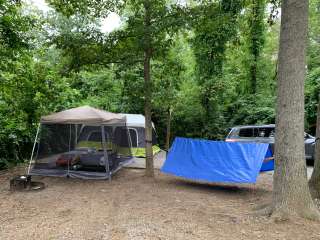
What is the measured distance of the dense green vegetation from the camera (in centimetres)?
717

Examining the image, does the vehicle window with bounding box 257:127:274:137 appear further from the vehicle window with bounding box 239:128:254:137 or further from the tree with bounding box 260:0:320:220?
the tree with bounding box 260:0:320:220

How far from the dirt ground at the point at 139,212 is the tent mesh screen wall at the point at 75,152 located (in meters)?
0.58

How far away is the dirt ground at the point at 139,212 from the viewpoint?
3900 mm

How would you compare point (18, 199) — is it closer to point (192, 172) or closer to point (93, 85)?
point (192, 172)

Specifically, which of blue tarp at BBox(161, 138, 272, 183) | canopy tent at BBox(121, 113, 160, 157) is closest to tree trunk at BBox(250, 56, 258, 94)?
canopy tent at BBox(121, 113, 160, 157)

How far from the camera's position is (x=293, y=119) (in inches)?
175

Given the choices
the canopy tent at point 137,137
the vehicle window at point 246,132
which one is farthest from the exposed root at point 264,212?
the canopy tent at point 137,137

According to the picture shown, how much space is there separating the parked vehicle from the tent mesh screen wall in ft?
14.7

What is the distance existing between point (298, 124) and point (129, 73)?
5194mm

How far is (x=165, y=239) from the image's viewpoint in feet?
12.0

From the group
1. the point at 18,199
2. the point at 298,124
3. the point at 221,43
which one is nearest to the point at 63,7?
the point at 18,199

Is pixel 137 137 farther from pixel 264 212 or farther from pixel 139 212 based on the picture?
pixel 264 212

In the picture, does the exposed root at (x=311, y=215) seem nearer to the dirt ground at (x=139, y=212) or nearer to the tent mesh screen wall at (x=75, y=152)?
the dirt ground at (x=139, y=212)

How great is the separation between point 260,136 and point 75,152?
21.3 ft
